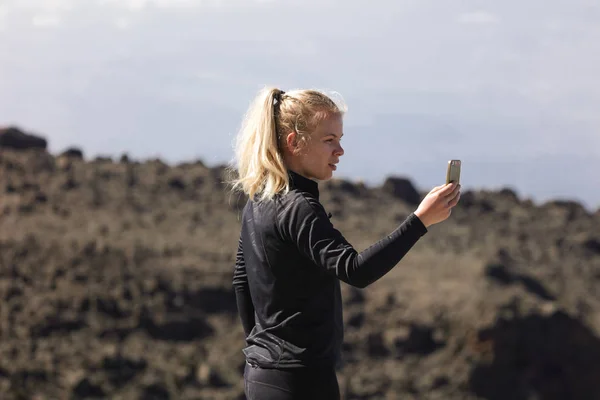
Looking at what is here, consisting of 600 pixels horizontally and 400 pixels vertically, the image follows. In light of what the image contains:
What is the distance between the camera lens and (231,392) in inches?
860

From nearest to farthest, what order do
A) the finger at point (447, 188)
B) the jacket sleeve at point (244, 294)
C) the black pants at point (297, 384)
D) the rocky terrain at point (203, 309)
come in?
the finger at point (447, 188) → the black pants at point (297, 384) → the jacket sleeve at point (244, 294) → the rocky terrain at point (203, 309)

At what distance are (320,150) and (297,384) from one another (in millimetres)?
733

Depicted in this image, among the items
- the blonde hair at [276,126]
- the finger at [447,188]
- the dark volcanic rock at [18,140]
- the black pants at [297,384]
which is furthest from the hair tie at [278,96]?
the dark volcanic rock at [18,140]

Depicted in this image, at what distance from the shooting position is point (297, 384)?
350 centimetres

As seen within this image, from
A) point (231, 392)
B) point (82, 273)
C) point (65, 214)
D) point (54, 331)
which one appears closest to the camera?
point (231, 392)

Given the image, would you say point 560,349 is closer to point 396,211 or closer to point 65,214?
point 396,211

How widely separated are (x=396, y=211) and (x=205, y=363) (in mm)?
11257

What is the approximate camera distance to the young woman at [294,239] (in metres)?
3.38

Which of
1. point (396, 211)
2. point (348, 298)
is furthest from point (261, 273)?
point (396, 211)

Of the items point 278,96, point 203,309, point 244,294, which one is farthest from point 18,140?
point 278,96

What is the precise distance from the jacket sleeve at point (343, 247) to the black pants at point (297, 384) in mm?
361

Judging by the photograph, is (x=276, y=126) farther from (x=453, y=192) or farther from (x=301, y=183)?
(x=453, y=192)

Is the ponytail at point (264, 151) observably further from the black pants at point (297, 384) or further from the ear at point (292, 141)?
the black pants at point (297, 384)

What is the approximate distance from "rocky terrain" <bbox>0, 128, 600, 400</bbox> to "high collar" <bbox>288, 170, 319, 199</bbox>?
60.4 feet
